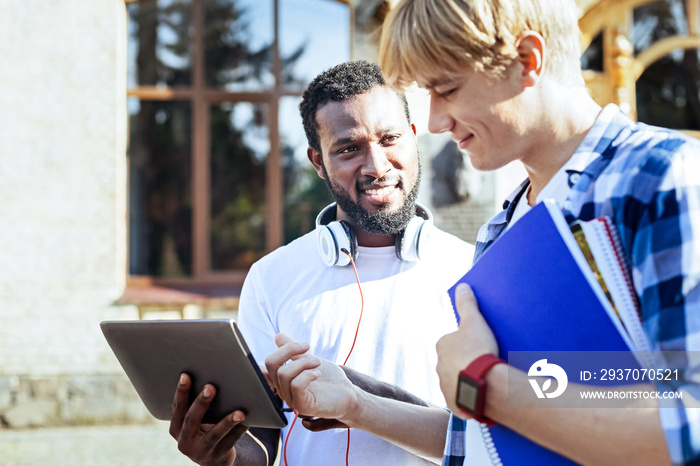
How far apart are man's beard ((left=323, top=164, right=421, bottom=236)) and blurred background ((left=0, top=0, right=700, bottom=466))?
3181 millimetres

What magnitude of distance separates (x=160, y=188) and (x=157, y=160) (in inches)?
11.0

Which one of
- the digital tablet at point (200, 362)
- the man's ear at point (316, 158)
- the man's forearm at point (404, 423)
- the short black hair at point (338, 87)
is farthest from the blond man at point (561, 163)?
the man's ear at point (316, 158)

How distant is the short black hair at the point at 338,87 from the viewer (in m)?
2.07

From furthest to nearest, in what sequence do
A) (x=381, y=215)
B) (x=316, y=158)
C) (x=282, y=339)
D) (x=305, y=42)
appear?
(x=305, y=42) < (x=316, y=158) < (x=381, y=215) < (x=282, y=339)

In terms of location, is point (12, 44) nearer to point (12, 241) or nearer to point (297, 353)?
point (12, 241)

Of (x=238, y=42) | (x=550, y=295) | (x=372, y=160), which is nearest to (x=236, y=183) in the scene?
(x=238, y=42)

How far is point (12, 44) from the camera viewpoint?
5.78 meters

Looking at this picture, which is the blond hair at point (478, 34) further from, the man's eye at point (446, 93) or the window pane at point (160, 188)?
the window pane at point (160, 188)

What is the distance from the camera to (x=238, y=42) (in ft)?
21.4

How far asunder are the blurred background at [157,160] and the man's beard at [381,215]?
3181 mm

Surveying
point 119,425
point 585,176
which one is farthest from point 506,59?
point 119,425

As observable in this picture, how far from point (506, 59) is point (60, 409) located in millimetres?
5657

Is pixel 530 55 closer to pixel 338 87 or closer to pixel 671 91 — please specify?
pixel 338 87

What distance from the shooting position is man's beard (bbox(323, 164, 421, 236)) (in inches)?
78.1
